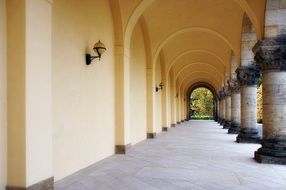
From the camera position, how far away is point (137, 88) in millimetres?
13180

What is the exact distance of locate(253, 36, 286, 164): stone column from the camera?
811cm

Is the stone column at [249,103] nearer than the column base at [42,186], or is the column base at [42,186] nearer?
the column base at [42,186]

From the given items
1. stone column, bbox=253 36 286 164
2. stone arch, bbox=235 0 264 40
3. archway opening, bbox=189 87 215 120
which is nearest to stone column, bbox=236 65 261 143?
stone arch, bbox=235 0 264 40

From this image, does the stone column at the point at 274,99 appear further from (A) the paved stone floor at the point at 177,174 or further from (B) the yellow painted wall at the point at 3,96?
(B) the yellow painted wall at the point at 3,96

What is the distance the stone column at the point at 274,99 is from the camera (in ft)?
26.6

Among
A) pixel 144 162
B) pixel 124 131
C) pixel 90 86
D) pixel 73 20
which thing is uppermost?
pixel 73 20

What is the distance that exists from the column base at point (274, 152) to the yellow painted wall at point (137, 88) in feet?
16.9

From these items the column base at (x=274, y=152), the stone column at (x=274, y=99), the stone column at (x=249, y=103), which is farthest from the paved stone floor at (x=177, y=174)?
the stone column at (x=249, y=103)

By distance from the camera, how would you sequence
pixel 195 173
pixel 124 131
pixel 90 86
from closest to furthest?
pixel 195 173 → pixel 90 86 → pixel 124 131

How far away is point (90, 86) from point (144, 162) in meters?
2.43

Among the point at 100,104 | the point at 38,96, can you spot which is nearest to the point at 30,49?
the point at 38,96

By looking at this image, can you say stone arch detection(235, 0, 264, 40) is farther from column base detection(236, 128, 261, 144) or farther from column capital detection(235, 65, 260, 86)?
column base detection(236, 128, 261, 144)

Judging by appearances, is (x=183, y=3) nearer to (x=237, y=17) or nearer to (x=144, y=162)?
(x=237, y=17)

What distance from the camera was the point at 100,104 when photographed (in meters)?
8.66
